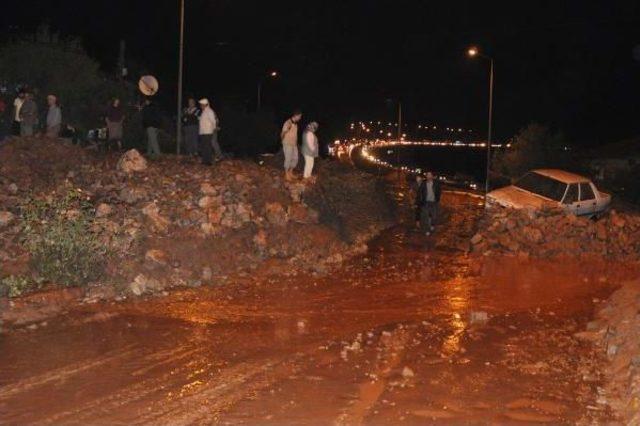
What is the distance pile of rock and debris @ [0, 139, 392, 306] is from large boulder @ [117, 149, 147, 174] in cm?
1

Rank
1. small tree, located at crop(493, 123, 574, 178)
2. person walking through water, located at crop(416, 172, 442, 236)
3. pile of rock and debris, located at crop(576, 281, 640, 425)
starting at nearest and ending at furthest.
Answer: pile of rock and debris, located at crop(576, 281, 640, 425) < person walking through water, located at crop(416, 172, 442, 236) < small tree, located at crop(493, 123, 574, 178)

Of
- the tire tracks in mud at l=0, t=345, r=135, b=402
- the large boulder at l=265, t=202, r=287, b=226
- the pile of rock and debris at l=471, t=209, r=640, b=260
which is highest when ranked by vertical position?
the large boulder at l=265, t=202, r=287, b=226

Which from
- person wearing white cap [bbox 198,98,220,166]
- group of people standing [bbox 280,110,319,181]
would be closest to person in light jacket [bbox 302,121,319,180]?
group of people standing [bbox 280,110,319,181]

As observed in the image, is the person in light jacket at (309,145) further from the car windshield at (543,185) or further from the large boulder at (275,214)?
the car windshield at (543,185)

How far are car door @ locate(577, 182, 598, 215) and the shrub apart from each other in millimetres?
14399

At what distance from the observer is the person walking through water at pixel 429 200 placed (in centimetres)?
2088

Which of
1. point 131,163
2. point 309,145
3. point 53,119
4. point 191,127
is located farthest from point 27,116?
point 309,145

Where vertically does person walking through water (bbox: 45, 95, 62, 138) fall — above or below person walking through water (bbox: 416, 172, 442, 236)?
above

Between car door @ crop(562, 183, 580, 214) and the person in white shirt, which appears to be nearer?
the person in white shirt

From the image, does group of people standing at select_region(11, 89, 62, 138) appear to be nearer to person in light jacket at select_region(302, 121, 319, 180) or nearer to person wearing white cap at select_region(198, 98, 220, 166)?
person wearing white cap at select_region(198, 98, 220, 166)

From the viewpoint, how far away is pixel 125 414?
758 cm

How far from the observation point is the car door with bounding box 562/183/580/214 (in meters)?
22.4

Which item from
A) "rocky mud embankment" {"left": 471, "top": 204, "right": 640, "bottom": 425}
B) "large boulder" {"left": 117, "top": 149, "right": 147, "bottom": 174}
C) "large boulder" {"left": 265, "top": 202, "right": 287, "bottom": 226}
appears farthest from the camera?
"rocky mud embankment" {"left": 471, "top": 204, "right": 640, "bottom": 425}

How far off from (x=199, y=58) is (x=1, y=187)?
4892 cm
